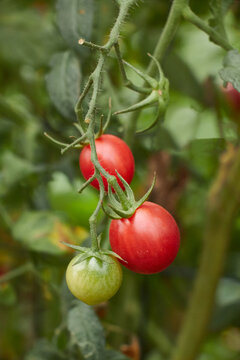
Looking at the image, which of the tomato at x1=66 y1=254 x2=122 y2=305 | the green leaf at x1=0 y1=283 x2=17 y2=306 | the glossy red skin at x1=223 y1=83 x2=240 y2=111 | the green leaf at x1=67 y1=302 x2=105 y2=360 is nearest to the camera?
the tomato at x1=66 y1=254 x2=122 y2=305

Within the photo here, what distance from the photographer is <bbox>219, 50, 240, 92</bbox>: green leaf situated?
0.46 m

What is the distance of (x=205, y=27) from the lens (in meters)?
0.51

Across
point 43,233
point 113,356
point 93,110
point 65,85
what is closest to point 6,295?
point 43,233

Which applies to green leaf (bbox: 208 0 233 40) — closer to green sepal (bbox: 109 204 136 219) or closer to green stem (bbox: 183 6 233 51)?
green stem (bbox: 183 6 233 51)

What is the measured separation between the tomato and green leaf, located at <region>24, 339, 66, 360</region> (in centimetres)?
28

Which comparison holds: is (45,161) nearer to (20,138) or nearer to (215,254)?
(20,138)

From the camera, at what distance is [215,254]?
769 millimetres

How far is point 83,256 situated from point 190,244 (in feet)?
2.09

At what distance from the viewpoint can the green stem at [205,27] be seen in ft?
1.59

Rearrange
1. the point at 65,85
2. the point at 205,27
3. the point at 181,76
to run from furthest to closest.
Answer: the point at 181,76 < the point at 65,85 < the point at 205,27

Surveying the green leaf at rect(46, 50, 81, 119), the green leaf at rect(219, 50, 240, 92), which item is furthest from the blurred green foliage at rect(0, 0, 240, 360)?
the green leaf at rect(219, 50, 240, 92)

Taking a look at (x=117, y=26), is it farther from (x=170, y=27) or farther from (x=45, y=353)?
(x=45, y=353)

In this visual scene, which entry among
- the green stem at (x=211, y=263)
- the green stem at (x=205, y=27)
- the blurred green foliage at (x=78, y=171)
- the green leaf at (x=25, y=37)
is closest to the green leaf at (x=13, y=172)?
the blurred green foliage at (x=78, y=171)

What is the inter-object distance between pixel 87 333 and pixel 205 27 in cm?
35
